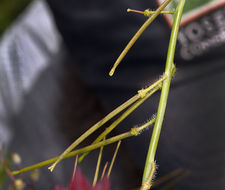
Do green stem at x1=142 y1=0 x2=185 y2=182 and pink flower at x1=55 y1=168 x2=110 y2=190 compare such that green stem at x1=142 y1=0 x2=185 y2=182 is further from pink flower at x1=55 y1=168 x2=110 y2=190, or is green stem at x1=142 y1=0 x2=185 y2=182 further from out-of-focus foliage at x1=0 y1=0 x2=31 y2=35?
out-of-focus foliage at x1=0 y1=0 x2=31 y2=35

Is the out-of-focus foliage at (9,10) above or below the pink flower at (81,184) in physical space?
above

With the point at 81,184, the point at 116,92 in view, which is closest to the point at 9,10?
the point at 116,92

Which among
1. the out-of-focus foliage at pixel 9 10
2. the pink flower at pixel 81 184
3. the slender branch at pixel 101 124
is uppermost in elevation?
the out-of-focus foliage at pixel 9 10

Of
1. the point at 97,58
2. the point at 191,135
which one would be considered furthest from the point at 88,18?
the point at 191,135

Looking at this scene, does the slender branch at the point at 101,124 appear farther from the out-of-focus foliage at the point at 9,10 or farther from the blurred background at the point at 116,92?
the out-of-focus foliage at the point at 9,10

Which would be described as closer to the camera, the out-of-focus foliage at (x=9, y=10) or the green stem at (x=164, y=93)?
the green stem at (x=164, y=93)

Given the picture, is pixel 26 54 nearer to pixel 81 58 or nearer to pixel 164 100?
pixel 81 58

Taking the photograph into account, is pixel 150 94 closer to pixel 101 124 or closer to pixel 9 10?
pixel 101 124

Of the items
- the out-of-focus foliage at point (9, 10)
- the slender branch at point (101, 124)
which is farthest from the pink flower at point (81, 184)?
the out-of-focus foliage at point (9, 10)

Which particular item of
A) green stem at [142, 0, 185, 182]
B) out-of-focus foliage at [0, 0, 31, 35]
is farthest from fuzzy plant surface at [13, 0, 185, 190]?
out-of-focus foliage at [0, 0, 31, 35]
